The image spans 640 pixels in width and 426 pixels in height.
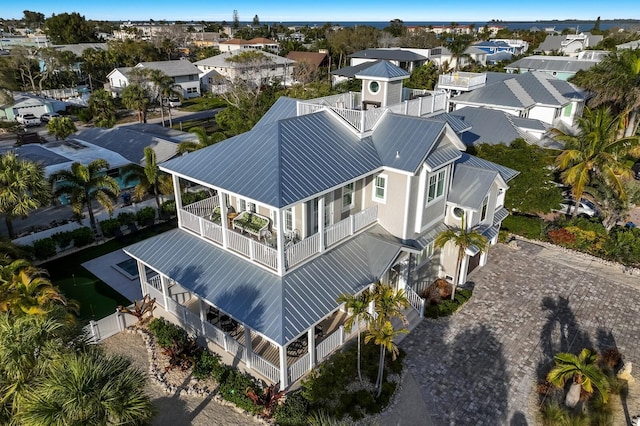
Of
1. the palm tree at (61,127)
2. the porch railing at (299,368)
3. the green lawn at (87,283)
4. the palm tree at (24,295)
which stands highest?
the palm tree at (24,295)

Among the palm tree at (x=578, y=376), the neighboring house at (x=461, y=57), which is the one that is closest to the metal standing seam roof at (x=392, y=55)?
the neighboring house at (x=461, y=57)

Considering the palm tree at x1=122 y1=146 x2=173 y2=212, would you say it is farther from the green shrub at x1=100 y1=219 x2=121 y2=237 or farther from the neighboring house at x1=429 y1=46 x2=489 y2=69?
the neighboring house at x1=429 y1=46 x2=489 y2=69

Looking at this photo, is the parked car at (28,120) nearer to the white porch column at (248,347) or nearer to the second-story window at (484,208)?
the white porch column at (248,347)

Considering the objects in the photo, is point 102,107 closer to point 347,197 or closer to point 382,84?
point 382,84

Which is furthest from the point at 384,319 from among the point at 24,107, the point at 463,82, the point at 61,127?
the point at 24,107

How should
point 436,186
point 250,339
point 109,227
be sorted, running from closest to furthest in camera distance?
point 250,339 < point 436,186 < point 109,227

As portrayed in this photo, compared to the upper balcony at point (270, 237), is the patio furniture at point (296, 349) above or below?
below
